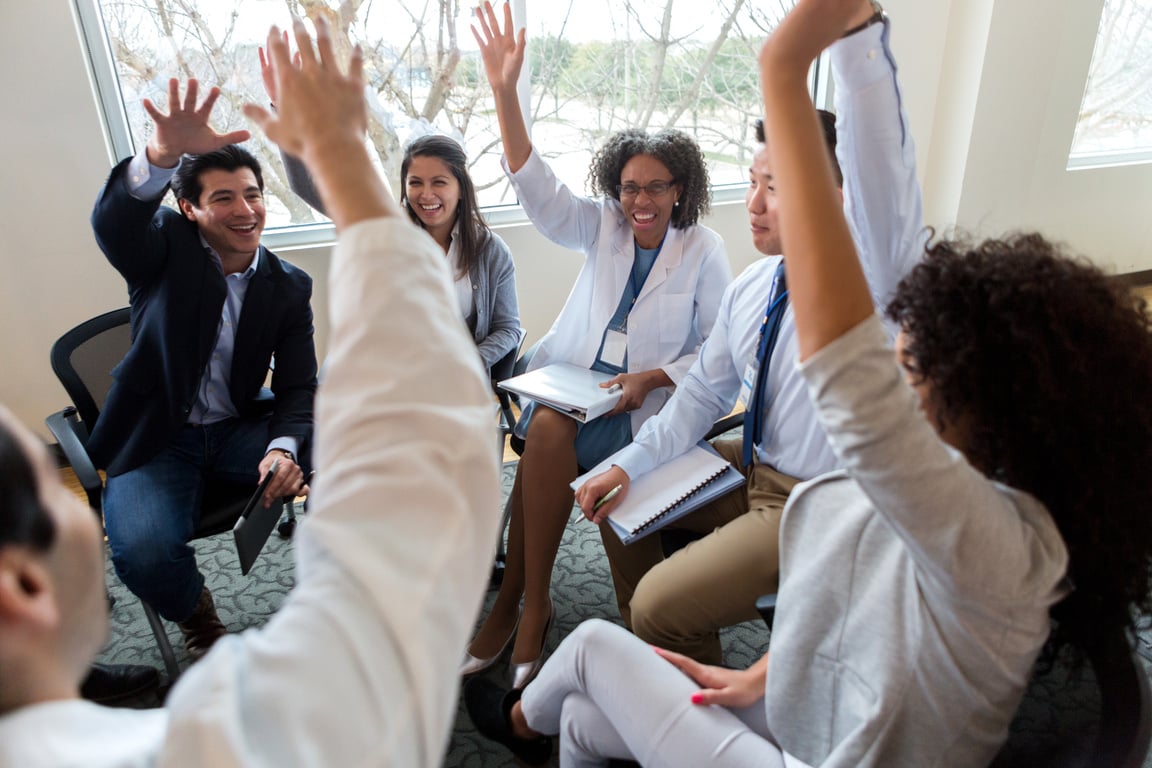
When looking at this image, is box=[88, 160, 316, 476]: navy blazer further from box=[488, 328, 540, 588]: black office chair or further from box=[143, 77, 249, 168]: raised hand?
box=[488, 328, 540, 588]: black office chair

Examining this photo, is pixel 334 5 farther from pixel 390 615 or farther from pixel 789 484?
pixel 390 615

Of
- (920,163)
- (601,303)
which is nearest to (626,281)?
(601,303)

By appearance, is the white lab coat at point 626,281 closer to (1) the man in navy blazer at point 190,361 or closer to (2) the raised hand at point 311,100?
(1) the man in navy blazer at point 190,361

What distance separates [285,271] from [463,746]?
142cm

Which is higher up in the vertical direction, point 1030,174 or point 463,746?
point 1030,174

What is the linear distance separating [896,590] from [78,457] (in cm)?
185

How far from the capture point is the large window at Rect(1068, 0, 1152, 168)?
4426 mm

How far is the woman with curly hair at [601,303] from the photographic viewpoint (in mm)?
1934

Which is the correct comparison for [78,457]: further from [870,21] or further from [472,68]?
[472,68]

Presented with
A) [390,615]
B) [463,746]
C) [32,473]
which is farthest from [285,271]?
[390,615]

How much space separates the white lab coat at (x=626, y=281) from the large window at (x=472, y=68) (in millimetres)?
882

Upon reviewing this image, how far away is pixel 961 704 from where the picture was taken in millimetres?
810

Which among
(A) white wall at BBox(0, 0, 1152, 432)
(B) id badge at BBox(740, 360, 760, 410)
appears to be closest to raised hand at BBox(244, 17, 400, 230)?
(B) id badge at BBox(740, 360, 760, 410)

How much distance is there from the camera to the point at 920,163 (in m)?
4.44
